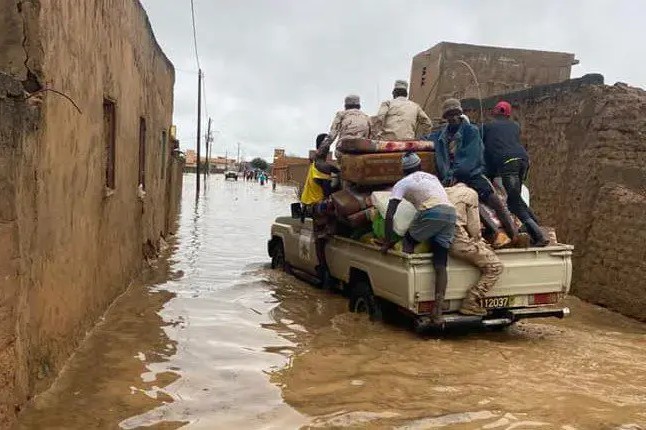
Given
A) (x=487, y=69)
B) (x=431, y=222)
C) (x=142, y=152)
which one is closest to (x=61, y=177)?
(x=431, y=222)

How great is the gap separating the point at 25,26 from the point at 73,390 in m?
2.65

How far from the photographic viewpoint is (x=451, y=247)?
22.1 ft

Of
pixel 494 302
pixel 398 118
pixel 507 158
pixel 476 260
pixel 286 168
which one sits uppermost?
pixel 286 168

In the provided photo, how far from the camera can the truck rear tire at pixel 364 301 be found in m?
7.35

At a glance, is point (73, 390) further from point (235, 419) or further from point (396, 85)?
point (396, 85)

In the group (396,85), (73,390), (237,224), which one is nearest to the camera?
(73,390)

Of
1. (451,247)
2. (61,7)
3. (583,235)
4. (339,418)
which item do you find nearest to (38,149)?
(61,7)

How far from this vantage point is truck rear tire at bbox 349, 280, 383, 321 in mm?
7352

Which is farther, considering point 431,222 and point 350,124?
point 350,124

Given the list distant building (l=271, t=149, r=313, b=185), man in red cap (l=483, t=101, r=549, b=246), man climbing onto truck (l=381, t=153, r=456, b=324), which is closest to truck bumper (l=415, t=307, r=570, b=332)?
man climbing onto truck (l=381, t=153, r=456, b=324)

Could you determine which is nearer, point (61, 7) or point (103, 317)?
point (61, 7)

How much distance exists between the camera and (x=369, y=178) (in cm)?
794

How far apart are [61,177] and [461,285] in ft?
13.1

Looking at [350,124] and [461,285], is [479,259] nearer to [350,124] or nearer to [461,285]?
[461,285]
